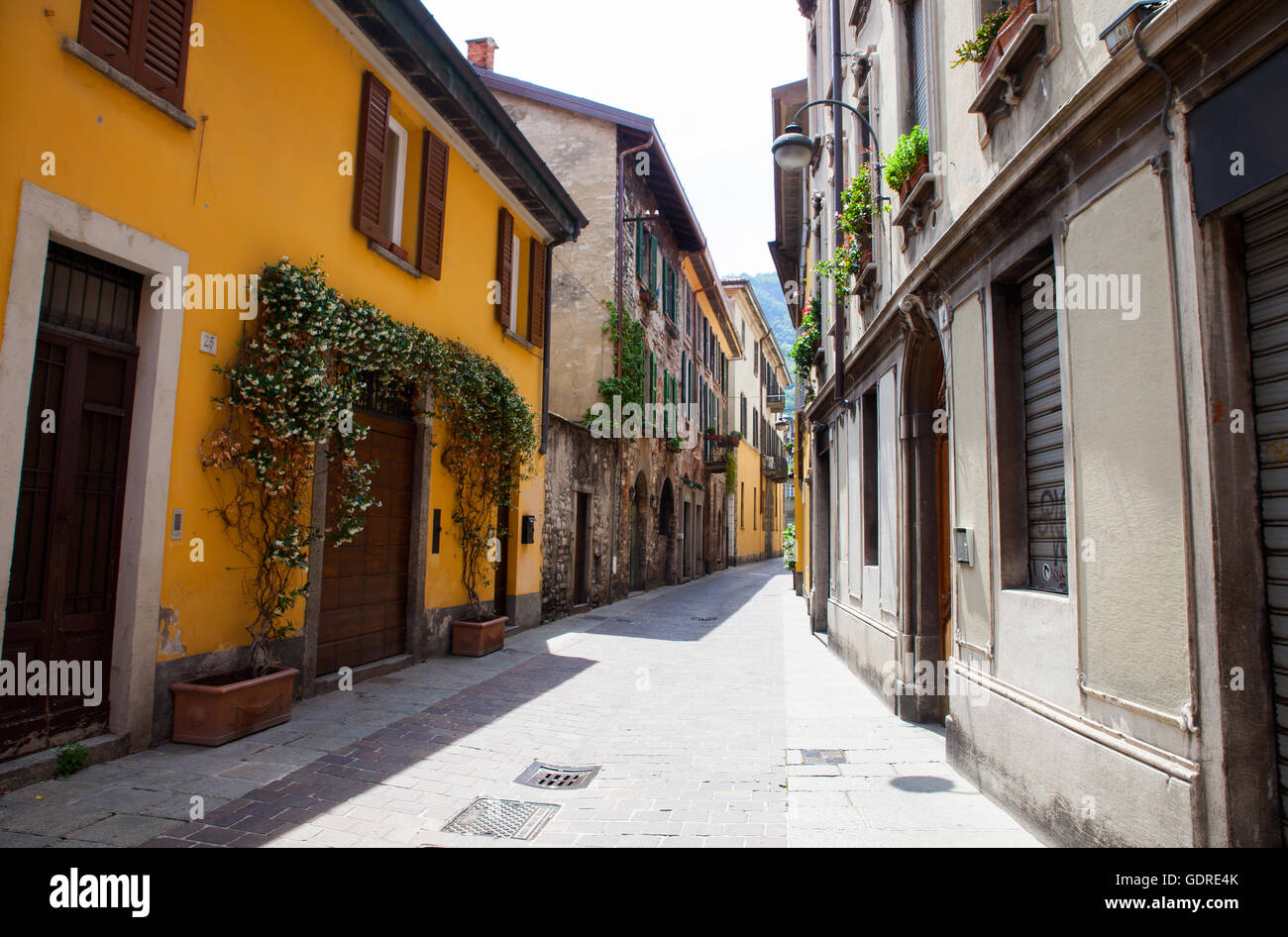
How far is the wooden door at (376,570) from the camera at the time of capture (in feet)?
23.1

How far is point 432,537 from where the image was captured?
8.61m

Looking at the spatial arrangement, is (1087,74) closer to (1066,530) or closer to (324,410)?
(1066,530)

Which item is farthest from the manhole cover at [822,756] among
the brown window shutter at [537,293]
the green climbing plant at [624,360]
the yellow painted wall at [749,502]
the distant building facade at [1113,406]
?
the yellow painted wall at [749,502]

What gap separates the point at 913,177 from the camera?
20.7 ft

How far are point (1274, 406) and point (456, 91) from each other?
311 inches

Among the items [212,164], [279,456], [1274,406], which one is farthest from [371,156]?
[1274,406]

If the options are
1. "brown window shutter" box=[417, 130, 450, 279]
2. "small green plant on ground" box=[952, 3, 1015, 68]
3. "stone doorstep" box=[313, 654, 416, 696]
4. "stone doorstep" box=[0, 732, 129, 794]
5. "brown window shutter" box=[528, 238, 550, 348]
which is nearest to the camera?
"stone doorstep" box=[0, 732, 129, 794]

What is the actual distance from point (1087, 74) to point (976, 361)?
6.04ft

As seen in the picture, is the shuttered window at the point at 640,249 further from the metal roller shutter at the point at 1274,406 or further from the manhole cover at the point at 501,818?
the metal roller shutter at the point at 1274,406

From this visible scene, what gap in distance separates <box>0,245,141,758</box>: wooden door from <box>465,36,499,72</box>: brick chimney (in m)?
13.6

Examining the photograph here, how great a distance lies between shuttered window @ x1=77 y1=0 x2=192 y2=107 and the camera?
173 inches

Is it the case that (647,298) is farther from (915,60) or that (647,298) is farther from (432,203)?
(915,60)

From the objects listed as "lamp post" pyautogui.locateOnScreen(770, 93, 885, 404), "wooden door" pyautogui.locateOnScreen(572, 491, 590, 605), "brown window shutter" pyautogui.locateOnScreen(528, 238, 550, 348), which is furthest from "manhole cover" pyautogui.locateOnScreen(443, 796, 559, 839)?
"wooden door" pyautogui.locateOnScreen(572, 491, 590, 605)

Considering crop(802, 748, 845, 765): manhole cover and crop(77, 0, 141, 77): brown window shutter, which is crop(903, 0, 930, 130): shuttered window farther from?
crop(77, 0, 141, 77): brown window shutter
